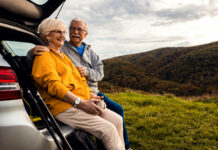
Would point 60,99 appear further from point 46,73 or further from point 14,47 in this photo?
point 14,47

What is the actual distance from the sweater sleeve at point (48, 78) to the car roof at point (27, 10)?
31.9 inches

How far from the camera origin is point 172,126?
4750mm

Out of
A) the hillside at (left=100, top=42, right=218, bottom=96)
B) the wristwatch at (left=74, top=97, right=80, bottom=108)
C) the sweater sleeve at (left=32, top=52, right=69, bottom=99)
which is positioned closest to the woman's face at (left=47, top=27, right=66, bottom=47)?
the sweater sleeve at (left=32, top=52, right=69, bottom=99)

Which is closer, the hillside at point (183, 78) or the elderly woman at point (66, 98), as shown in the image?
the elderly woman at point (66, 98)

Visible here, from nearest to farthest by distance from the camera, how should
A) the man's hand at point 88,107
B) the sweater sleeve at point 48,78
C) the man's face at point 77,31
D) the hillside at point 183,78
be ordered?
Answer: the sweater sleeve at point 48,78 < the man's hand at point 88,107 < the man's face at point 77,31 < the hillside at point 183,78

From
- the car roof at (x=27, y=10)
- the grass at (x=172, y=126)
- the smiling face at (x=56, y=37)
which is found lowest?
the grass at (x=172, y=126)

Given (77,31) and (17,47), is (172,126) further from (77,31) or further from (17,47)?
(17,47)

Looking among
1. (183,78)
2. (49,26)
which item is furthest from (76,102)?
(183,78)

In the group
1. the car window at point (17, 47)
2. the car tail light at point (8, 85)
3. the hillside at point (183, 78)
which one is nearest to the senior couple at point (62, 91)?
the car tail light at point (8, 85)

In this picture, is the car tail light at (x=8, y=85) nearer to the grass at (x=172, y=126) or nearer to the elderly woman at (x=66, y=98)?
the elderly woman at (x=66, y=98)

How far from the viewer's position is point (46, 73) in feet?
6.44

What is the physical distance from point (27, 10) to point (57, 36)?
687 mm

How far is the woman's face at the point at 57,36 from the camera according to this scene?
7.79 ft

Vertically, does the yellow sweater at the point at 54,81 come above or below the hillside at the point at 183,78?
above
